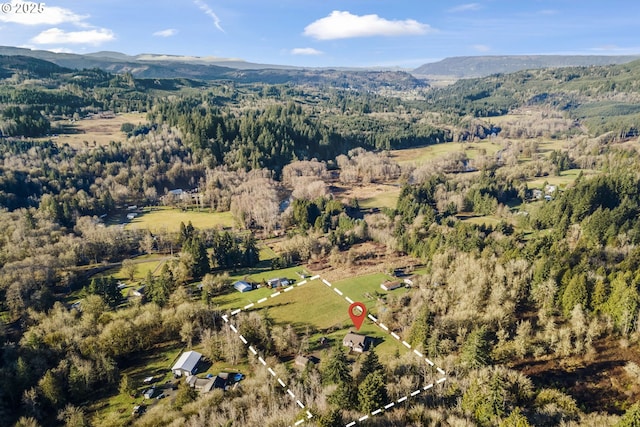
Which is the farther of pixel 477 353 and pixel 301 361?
pixel 301 361

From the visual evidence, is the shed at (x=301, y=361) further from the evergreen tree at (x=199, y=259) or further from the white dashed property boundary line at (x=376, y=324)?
the evergreen tree at (x=199, y=259)

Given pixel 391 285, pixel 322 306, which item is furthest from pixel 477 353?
pixel 322 306

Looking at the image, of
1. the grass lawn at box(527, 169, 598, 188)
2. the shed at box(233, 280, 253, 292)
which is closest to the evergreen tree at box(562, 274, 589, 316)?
the shed at box(233, 280, 253, 292)

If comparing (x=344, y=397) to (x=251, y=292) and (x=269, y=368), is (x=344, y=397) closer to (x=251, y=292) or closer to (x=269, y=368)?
(x=269, y=368)

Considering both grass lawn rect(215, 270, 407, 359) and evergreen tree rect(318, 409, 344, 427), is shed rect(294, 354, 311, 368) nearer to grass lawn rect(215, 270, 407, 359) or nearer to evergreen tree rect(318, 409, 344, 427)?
grass lawn rect(215, 270, 407, 359)

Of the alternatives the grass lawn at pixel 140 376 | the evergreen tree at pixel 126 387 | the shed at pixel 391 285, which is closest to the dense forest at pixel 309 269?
the evergreen tree at pixel 126 387

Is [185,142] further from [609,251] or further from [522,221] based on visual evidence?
[609,251]
